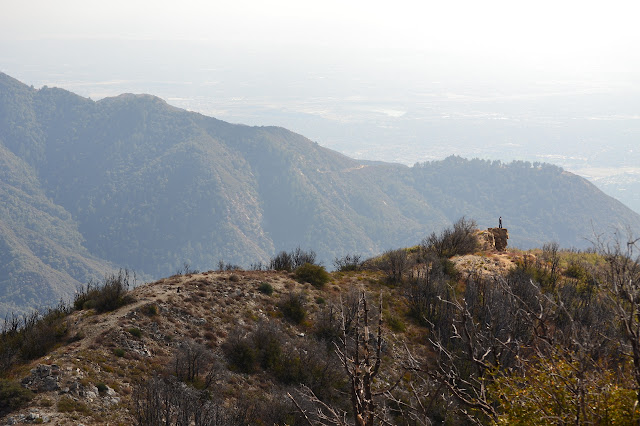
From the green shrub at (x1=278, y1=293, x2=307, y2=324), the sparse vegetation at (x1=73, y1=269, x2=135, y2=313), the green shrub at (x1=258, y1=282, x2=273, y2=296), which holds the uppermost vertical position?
the sparse vegetation at (x1=73, y1=269, x2=135, y2=313)

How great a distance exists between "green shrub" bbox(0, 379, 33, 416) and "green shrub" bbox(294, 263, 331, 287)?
1657 cm

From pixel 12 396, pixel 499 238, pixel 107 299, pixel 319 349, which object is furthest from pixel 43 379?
pixel 499 238

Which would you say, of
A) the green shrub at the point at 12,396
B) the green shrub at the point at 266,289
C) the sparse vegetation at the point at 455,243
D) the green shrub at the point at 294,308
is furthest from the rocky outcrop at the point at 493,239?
the green shrub at the point at 12,396

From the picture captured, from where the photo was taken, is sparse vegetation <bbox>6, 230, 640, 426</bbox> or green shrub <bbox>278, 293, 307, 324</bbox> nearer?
sparse vegetation <bbox>6, 230, 640, 426</bbox>

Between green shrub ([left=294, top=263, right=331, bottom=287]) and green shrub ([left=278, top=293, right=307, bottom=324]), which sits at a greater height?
green shrub ([left=294, top=263, right=331, bottom=287])

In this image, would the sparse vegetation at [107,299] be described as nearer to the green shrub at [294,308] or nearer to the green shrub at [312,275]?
the green shrub at [294,308]

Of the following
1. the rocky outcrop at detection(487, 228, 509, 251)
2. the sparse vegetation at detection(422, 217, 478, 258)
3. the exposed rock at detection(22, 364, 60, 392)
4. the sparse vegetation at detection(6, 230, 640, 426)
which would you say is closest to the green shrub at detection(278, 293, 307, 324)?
the sparse vegetation at detection(6, 230, 640, 426)

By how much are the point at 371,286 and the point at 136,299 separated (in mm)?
14433

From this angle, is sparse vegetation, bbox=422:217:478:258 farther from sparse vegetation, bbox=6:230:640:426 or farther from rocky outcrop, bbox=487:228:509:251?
sparse vegetation, bbox=6:230:640:426

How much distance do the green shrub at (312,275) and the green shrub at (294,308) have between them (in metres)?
2.72

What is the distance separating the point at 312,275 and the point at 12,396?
17.4 metres

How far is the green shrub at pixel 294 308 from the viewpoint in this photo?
24.9 metres

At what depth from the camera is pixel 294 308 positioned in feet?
82.4

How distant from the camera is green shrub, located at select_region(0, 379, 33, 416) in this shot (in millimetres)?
14008
